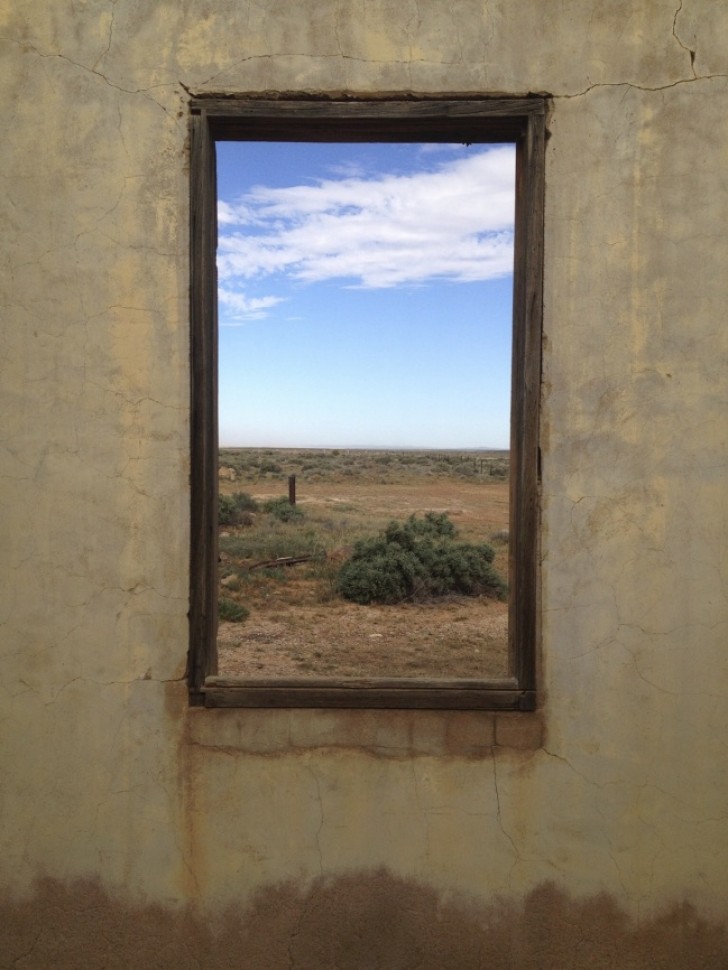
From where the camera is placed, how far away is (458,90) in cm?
217

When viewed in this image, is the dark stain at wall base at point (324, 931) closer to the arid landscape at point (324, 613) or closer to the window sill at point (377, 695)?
the window sill at point (377, 695)

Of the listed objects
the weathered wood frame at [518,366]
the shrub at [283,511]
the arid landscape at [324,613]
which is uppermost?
the weathered wood frame at [518,366]

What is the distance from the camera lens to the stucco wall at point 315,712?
2184mm

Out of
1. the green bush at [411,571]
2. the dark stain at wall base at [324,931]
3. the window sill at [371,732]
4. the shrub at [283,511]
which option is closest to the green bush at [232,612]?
the green bush at [411,571]

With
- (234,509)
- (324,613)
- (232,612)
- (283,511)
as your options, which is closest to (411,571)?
(324,613)

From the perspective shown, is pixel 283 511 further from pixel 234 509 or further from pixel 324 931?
pixel 324 931

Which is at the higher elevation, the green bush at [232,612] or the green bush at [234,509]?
the green bush at [234,509]

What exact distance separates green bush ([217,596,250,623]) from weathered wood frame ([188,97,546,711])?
6176 millimetres

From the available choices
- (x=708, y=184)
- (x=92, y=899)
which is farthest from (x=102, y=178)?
(x=92, y=899)

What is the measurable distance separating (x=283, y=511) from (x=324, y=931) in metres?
14.4

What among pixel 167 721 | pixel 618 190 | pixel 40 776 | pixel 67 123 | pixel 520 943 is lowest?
pixel 520 943

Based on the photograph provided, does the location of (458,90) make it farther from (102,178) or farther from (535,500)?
(535,500)

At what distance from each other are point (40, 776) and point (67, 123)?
206 centimetres

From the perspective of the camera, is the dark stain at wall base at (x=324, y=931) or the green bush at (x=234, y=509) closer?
the dark stain at wall base at (x=324, y=931)
